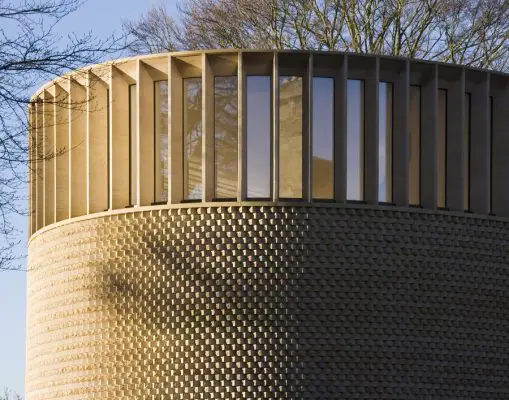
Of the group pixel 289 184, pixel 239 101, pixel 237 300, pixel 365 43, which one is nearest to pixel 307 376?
pixel 237 300

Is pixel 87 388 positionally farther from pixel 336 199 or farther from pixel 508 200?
pixel 508 200

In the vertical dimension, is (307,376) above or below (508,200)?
below

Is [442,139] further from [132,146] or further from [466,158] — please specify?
[132,146]

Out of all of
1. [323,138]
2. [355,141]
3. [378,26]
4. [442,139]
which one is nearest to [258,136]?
[323,138]

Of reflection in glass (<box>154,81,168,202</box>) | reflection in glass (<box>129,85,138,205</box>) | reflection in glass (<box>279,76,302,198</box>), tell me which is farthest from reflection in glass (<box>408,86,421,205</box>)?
reflection in glass (<box>129,85,138,205</box>)

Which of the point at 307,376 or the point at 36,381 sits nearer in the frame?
the point at 307,376

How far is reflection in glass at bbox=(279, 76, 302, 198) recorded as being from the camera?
1961 centimetres

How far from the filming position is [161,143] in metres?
20.1

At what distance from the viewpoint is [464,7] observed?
90.2ft

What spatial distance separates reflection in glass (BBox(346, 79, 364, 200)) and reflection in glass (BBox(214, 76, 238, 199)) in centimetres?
164

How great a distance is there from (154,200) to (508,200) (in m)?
5.41

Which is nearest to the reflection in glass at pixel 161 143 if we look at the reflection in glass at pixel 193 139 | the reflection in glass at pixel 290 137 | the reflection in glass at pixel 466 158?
the reflection in glass at pixel 193 139

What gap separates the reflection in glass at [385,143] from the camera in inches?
787

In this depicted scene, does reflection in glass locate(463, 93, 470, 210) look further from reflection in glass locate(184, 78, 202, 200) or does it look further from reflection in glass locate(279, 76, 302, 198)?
reflection in glass locate(184, 78, 202, 200)
